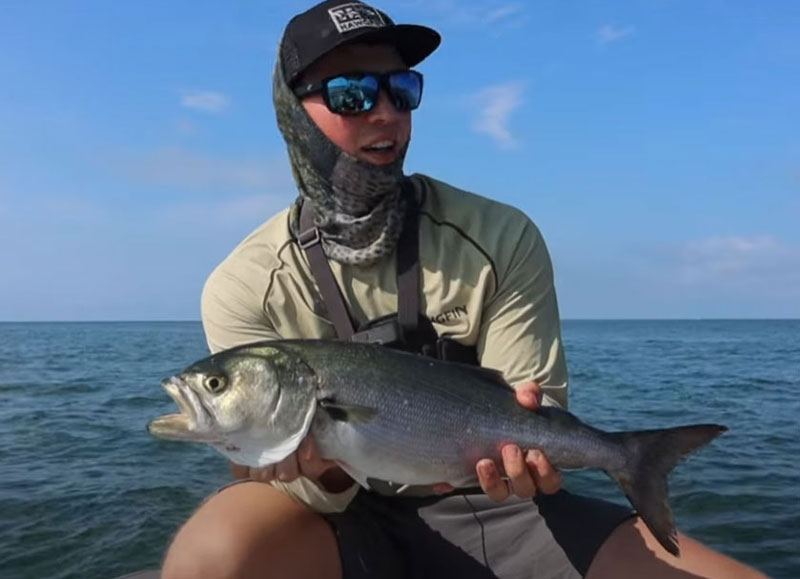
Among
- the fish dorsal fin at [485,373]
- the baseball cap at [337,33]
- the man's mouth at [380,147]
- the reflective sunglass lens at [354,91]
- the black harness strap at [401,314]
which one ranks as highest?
the baseball cap at [337,33]

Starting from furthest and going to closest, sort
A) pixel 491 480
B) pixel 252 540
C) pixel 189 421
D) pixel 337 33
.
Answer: pixel 337 33, pixel 252 540, pixel 491 480, pixel 189 421

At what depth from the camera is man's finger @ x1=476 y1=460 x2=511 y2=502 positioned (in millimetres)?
3365

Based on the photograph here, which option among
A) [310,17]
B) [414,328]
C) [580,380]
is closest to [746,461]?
[414,328]

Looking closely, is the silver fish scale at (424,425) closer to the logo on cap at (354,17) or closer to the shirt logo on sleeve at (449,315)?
the shirt logo on sleeve at (449,315)

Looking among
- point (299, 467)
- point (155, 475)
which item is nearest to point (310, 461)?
point (299, 467)

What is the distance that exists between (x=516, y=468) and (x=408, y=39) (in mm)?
1995

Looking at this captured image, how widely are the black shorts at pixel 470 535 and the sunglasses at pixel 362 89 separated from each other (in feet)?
5.90

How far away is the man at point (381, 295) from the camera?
3816mm

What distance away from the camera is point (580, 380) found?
22594mm

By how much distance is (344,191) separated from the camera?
13.2ft

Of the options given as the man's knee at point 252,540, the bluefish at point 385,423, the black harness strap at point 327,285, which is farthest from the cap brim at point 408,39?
the man's knee at point 252,540

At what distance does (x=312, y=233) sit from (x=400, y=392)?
1057 mm

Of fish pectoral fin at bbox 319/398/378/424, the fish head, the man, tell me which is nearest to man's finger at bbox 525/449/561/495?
the man

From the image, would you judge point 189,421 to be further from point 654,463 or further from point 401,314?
point 654,463
